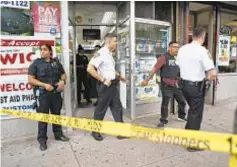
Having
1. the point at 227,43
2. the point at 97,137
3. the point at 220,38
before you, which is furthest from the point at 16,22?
the point at 227,43

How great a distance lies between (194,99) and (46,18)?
8.78 ft

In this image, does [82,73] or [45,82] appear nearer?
[45,82]

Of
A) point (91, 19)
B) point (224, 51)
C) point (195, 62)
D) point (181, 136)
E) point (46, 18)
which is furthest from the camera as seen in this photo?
point (224, 51)

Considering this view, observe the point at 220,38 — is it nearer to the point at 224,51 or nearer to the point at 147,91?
the point at 224,51

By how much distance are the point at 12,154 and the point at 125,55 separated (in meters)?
3.09

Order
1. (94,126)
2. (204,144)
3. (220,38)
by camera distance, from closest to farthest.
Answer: (204,144) < (94,126) < (220,38)

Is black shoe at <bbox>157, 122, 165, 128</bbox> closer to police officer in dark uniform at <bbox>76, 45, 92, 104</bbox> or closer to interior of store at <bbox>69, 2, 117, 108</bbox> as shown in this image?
interior of store at <bbox>69, 2, 117, 108</bbox>

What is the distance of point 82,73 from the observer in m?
7.60

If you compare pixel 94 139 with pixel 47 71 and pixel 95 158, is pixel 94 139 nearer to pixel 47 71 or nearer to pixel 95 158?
pixel 95 158

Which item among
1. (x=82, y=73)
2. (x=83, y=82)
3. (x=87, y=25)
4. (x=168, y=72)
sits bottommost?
(x=83, y=82)

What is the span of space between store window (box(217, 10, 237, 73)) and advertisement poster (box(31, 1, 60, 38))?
4.82m

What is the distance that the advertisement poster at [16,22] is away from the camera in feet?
14.8

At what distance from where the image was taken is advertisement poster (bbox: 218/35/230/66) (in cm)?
802

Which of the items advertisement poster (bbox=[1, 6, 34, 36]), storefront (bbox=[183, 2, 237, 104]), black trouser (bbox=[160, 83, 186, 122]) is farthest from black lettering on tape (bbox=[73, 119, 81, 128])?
storefront (bbox=[183, 2, 237, 104])
